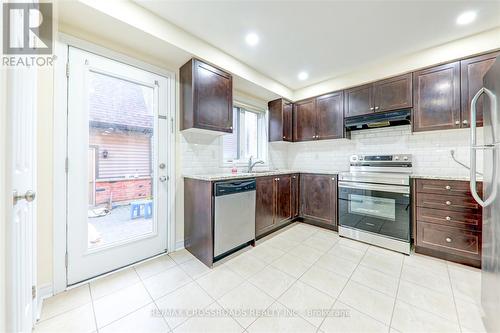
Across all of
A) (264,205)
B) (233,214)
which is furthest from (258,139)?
(233,214)

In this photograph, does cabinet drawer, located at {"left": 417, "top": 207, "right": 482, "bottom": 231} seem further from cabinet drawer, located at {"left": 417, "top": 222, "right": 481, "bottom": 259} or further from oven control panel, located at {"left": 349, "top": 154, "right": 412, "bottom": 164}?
oven control panel, located at {"left": 349, "top": 154, "right": 412, "bottom": 164}

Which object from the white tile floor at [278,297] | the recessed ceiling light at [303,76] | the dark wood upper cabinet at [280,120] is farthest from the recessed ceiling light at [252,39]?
the white tile floor at [278,297]

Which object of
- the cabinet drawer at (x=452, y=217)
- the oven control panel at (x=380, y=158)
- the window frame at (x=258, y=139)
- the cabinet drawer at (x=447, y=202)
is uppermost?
the window frame at (x=258, y=139)

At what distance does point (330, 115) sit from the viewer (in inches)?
132

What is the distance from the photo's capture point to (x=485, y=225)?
137cm

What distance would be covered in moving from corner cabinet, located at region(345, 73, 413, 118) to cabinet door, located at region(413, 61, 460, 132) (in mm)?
95

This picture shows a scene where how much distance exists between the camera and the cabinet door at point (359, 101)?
293cm

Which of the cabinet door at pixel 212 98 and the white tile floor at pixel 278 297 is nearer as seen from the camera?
the white tile floor at pixel 278 297

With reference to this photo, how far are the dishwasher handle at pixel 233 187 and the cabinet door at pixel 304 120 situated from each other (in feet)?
5.65

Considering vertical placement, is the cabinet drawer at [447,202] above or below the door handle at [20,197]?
below

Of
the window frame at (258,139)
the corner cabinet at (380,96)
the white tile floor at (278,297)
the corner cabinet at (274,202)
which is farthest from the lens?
the window frame at (258,139)

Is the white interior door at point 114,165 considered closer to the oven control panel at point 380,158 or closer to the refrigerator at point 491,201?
the refrigerator at point 491,201

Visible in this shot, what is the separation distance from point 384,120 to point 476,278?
1994mm

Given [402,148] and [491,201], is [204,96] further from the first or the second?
[402,148]
